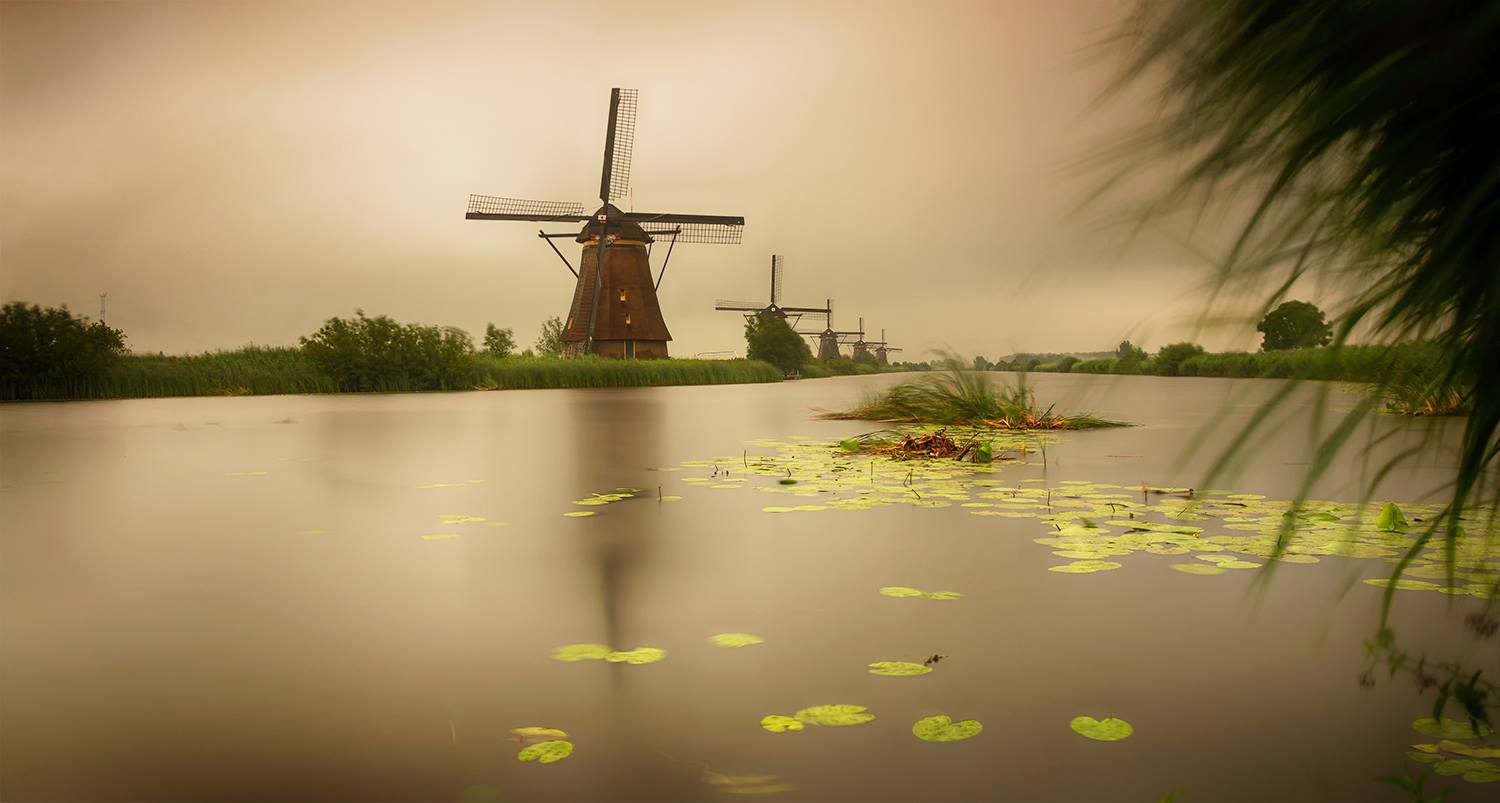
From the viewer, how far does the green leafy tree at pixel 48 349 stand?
12.0 metres

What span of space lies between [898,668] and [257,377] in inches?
676

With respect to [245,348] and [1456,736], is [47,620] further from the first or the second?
[245,348]

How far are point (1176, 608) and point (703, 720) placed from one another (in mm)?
1124

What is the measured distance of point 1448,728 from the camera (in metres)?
1.16

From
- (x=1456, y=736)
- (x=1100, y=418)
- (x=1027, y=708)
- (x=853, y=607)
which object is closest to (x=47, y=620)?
(x=853, y=607)

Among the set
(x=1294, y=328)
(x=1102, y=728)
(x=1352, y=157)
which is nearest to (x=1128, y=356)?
(x=1294, y=328)

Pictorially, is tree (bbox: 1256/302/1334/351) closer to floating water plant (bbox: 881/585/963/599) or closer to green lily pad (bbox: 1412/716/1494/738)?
green lily pad (bbox: 1412/716/1494/738)

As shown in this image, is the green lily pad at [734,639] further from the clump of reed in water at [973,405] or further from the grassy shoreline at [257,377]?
the grassy shoreline at [257,377]

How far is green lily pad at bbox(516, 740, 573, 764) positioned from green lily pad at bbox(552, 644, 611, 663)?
352 mm

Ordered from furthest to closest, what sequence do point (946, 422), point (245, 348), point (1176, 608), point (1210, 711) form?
1. point (245, 348)
2. point (946, 422)
3. point (1176, 608)
4. point (1210, 711)

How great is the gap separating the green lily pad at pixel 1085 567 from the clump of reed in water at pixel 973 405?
493cm

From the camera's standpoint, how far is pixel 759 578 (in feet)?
6.96

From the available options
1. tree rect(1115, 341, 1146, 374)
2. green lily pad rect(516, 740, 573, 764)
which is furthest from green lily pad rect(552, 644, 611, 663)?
tree rect(1115, 341, 1146, 374)

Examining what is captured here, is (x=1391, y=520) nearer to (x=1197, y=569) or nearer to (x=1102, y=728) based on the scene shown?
(x=1197, y=569)
